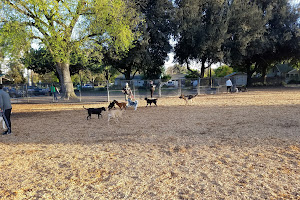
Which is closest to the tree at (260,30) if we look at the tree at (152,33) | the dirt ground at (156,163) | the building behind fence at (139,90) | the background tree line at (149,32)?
the background tree line at (149,32)

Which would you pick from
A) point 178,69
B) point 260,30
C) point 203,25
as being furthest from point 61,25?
point 178,69

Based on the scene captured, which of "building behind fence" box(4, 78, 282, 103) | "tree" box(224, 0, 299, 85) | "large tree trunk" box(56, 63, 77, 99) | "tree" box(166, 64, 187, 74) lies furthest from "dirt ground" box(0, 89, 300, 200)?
"tree" box(166, 64, 187, 74)

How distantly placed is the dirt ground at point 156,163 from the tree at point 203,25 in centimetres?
2154

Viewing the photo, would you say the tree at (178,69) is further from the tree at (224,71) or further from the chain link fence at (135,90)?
the chain link fence at (135,90)

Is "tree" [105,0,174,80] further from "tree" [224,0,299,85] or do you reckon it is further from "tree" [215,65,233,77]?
"tree" [215,65,233,77]

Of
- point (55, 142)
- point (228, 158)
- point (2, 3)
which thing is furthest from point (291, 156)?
point (2, 3)

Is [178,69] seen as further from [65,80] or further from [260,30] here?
[65,80]

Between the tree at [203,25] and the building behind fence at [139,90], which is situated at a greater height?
the tree at [203,25]

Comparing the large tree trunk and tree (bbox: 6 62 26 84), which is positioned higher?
tree (bbox: 6 62 26 84)

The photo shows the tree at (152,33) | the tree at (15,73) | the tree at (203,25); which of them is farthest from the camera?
the tree at (15,73)

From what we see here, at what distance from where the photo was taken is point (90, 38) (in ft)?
56.8

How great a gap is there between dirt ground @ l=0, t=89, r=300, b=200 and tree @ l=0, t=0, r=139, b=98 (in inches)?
358

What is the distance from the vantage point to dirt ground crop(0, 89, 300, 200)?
332 cm

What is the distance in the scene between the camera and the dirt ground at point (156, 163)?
332 cm
